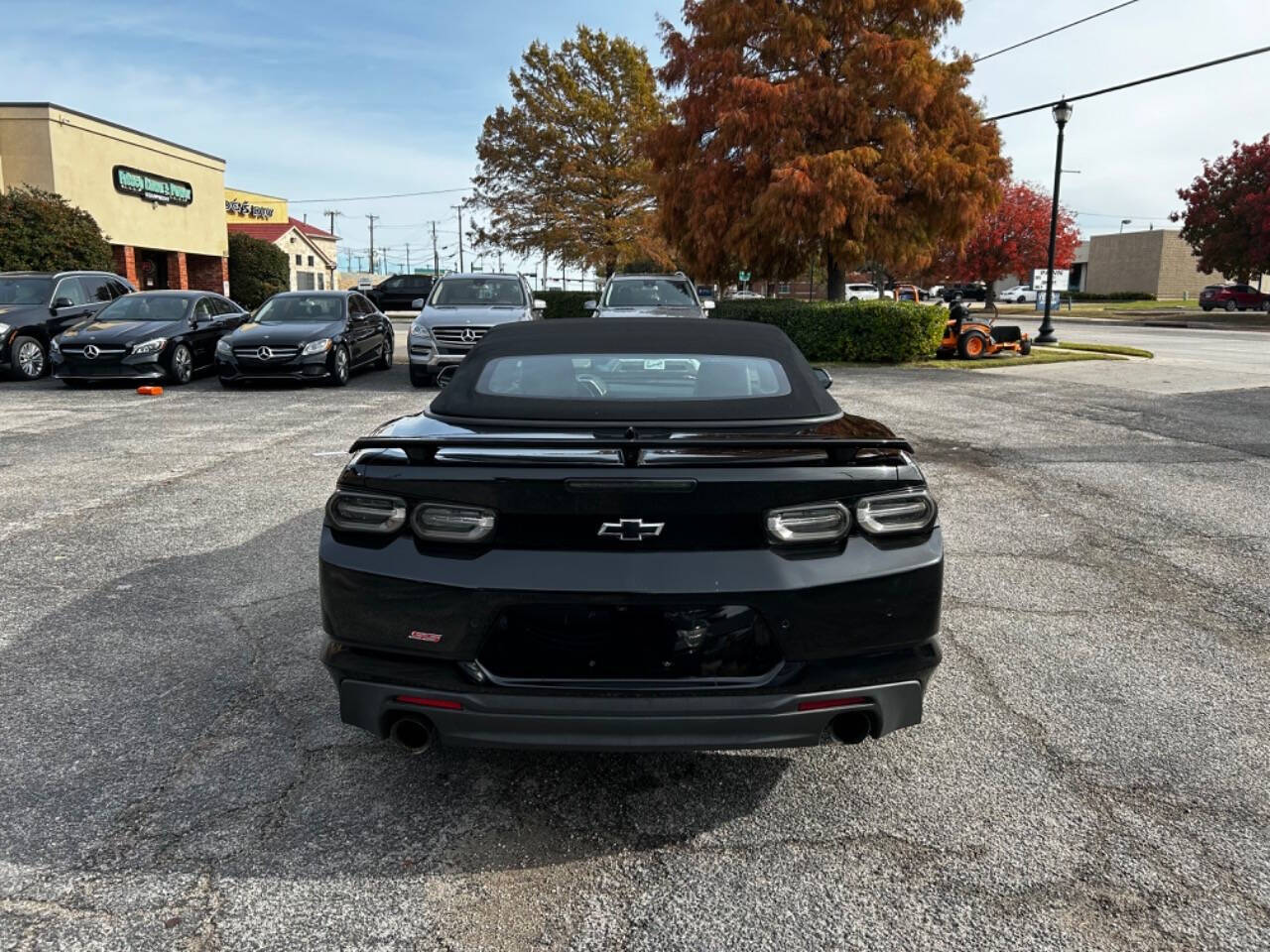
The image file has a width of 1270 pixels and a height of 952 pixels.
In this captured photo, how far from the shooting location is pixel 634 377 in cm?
406

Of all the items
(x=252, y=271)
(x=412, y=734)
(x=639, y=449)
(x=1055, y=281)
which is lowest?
(x=412, y=734)

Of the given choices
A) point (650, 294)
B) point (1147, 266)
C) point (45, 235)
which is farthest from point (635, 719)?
point (1147, 266)

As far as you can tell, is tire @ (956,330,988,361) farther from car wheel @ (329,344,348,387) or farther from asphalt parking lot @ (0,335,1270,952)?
asphalt parking lot @ (0,335,1270,952)

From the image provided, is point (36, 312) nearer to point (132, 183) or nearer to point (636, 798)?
point (636, 798)

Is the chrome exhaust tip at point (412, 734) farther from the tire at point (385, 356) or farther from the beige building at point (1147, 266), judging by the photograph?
the beige building at point (1147, 266)

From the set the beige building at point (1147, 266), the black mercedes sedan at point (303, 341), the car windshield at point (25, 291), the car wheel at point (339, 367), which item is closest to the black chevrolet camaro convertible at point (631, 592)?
the black mercedes sedan at point (303, 341)

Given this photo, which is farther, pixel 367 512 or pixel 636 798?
pixel 636 798

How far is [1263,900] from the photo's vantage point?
2441mm

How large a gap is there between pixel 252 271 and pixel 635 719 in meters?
40.7

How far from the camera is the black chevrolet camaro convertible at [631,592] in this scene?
8.40 ft

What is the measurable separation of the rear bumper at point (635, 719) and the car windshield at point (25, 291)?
16166 mm

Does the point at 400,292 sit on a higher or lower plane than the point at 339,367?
higher

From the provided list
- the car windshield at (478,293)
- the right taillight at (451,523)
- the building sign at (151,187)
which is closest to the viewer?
the right taillight at (451,523)

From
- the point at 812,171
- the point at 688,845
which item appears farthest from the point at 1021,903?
the point at 812,171
